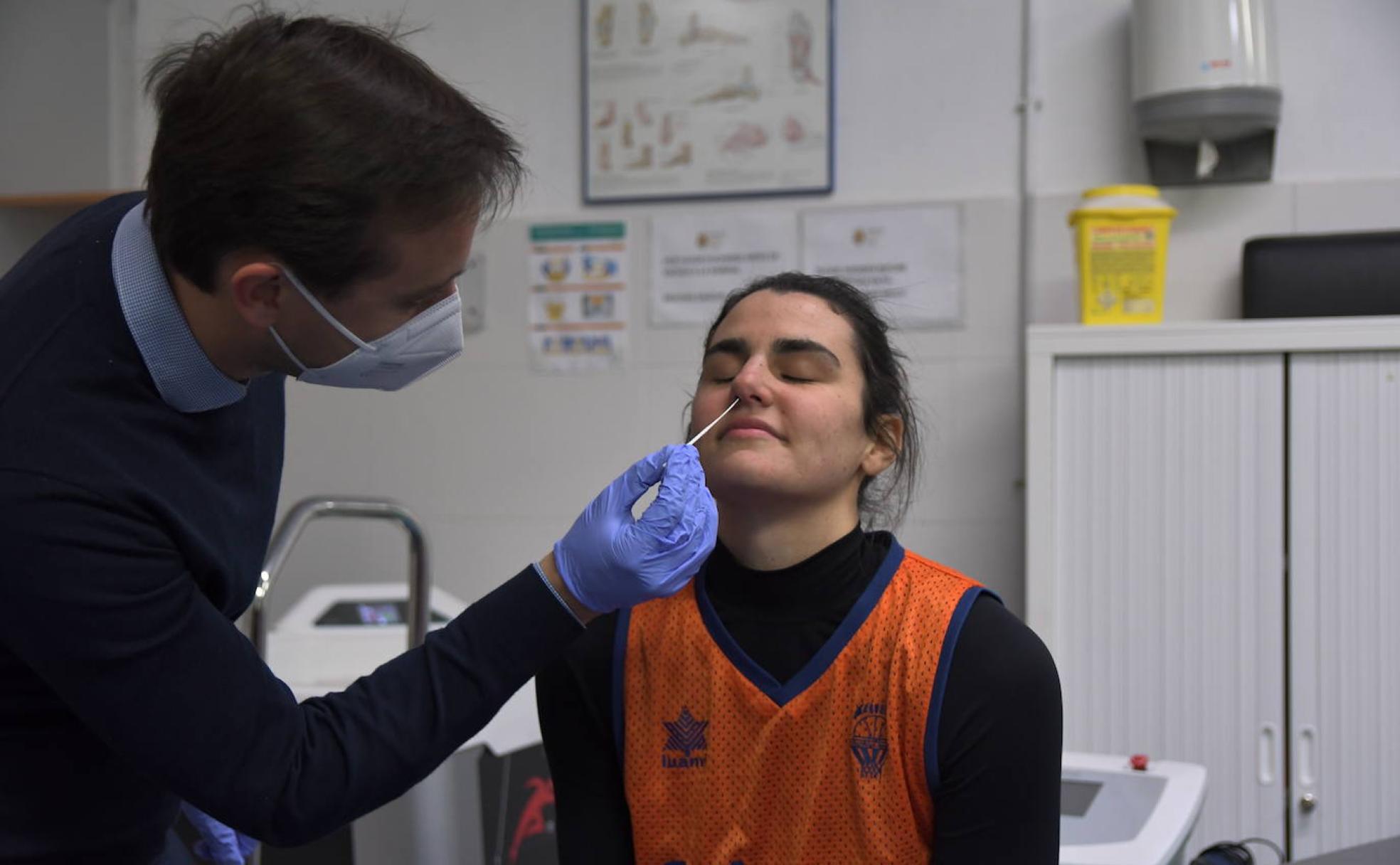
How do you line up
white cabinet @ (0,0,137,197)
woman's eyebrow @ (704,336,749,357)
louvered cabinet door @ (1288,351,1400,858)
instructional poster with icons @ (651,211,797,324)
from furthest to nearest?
white cabinet @ (0,0,137,197)
instructional poster with icons @ (651,211,797,324)
louvered cabinet door @ (1288,351,1400,858)
woman's eyebrow @ (704,336,749,357)

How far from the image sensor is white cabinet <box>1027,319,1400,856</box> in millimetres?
2402

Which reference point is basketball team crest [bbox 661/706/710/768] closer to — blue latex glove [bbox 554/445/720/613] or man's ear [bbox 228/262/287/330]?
blue latex glove [bbox 554/445/720/613]

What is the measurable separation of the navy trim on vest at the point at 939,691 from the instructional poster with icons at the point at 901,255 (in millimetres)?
1698

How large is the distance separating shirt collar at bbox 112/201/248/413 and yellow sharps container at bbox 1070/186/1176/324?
2.00 m

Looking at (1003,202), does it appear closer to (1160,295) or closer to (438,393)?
(1160,295)

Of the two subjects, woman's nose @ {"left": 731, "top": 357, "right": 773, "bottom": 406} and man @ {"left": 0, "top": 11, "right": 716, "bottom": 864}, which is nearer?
man @ {"left": 0, "top": 11, "right": 716, "bottom": 864}

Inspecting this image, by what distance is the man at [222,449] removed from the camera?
920 mm

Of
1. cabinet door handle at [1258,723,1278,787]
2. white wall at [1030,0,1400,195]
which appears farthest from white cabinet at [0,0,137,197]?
cabinet door handle at [1258,723,1278,787]

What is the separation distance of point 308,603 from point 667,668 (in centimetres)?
152

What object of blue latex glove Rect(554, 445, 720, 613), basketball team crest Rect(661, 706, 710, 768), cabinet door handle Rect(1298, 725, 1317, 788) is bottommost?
cabinet door handle Rect(1298, 725, 1317, 788)

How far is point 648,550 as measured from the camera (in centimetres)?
109

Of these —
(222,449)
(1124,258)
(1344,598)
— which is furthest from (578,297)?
(222,449)

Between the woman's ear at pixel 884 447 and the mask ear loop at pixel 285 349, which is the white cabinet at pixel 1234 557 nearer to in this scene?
the woman's ear at pixel 884 447

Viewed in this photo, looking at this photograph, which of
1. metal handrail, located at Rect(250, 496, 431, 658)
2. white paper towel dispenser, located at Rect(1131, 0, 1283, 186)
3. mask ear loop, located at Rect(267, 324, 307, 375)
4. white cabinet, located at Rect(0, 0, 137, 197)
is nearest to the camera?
mask ear loop, located at Rect(267, 324, 307, 375)
